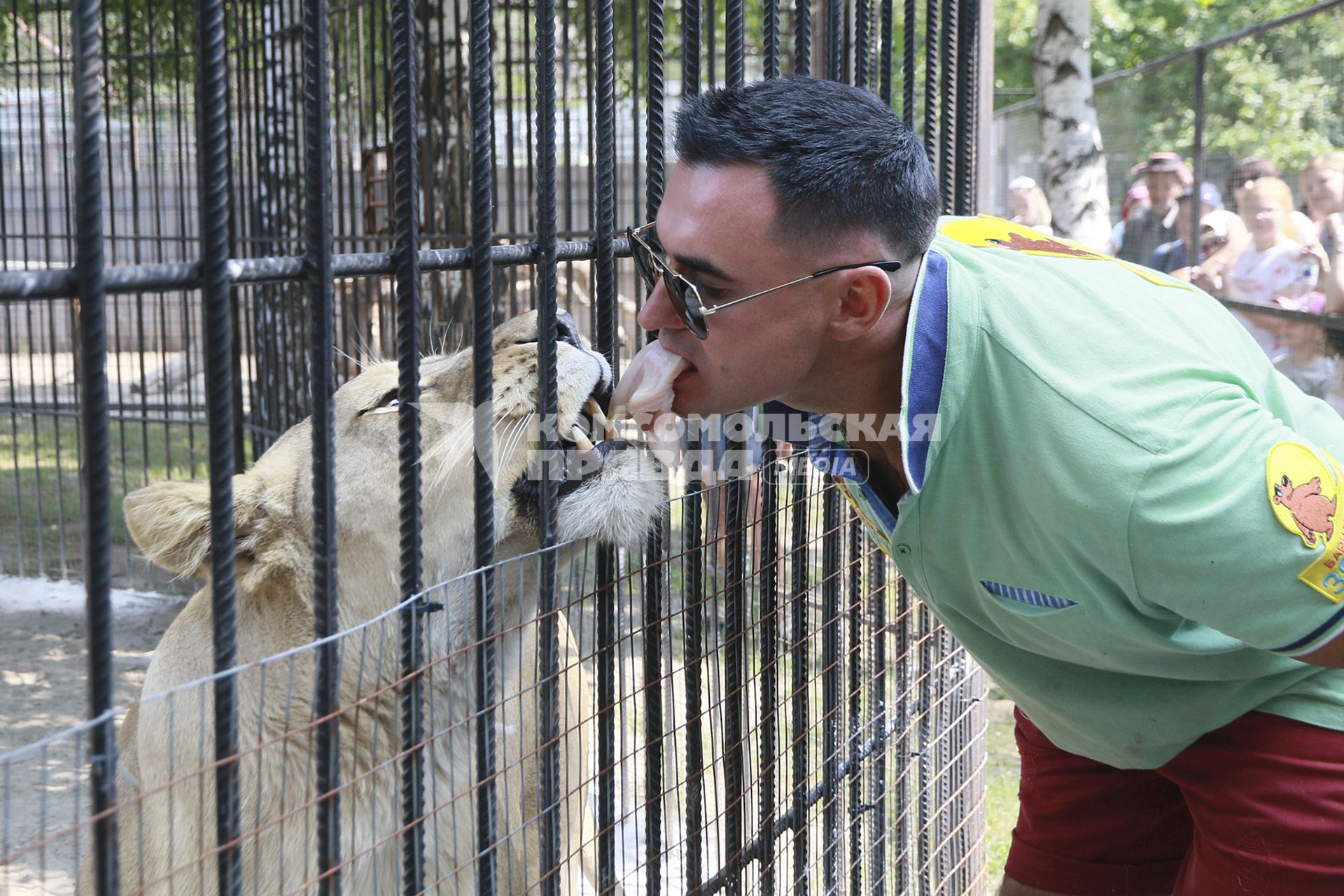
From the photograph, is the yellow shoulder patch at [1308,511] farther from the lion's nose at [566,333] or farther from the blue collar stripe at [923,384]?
the lion's nose at [566,333]

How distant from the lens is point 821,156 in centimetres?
201

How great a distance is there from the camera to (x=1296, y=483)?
1786 millimetres

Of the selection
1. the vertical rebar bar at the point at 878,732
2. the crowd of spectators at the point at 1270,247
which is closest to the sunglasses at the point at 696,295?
the vertical rebar bar at the point at 878,732

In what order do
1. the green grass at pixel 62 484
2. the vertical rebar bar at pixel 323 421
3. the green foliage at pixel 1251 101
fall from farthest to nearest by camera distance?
the green grass at pixel 62 484
the green foliage at pixel 1251 101
the vertical rebar bar at pixel 323 421

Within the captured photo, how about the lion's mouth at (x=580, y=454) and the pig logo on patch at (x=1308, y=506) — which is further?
the lion's mouth at (x=580, y=454)

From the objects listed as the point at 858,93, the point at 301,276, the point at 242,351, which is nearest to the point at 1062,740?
the point at 858,93

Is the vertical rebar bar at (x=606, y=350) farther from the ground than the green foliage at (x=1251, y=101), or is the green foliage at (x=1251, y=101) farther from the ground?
the green foliage at (x=1251, y=101)

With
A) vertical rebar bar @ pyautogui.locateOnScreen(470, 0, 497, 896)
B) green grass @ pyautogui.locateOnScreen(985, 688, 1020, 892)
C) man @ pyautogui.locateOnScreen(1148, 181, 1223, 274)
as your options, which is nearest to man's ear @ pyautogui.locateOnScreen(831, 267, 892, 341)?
vertical rebar bar @ pyautogui.locateOnScreen(470, 0, 497, 896)

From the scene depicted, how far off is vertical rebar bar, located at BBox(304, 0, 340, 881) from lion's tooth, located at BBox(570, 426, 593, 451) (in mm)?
908

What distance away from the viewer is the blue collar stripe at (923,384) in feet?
6.79

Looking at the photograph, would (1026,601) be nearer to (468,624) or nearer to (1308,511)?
(1308,511)

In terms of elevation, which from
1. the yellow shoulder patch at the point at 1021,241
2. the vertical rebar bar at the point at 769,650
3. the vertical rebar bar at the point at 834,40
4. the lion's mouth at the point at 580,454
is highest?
the vertical rebar bar at the point at 834,40

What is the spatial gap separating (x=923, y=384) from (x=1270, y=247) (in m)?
6.93

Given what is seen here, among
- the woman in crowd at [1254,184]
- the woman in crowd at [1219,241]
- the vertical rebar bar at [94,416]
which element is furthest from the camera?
the woman in crowd at [1219,241]
